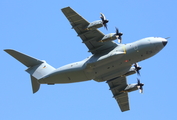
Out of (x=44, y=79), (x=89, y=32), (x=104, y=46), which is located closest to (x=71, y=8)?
(x=89, y=32)

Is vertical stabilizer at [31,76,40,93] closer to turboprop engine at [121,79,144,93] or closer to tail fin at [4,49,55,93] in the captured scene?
tail fin at [4,49,55,93]

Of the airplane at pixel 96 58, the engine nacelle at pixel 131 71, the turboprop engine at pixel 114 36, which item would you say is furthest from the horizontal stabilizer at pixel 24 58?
the engine nacelle at pixel 131 71

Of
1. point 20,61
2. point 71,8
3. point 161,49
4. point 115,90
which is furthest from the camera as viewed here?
point 115,90

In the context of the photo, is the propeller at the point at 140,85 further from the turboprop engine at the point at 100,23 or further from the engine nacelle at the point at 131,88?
the turboprop engine at the point at 100,23

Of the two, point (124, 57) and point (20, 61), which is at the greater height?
point (20, 61)

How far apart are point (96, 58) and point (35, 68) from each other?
9.01 metres

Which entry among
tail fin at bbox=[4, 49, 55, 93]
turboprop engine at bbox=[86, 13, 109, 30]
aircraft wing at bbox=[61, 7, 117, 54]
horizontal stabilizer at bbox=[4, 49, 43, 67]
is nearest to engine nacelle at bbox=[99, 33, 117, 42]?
aircraft wing at bbox=[61, 7, 117, 54]

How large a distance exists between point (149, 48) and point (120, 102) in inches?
476

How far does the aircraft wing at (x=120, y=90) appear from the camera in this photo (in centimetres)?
5097

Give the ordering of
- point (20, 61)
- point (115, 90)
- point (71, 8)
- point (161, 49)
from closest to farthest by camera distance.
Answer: point (71, 8)
point (161, 49)
point (20, 61)
point (115, 90)

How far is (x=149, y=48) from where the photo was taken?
4362cm

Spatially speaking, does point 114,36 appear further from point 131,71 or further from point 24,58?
point 24,58

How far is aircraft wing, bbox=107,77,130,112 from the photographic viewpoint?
167 ft

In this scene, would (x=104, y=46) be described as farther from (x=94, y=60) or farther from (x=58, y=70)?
(x=58, y=70)
